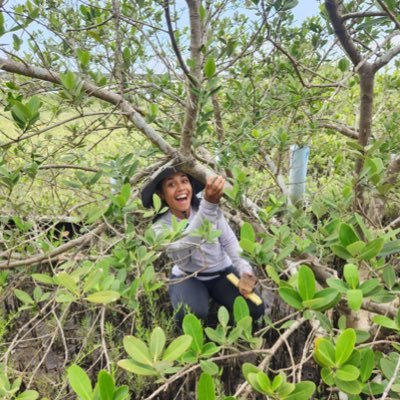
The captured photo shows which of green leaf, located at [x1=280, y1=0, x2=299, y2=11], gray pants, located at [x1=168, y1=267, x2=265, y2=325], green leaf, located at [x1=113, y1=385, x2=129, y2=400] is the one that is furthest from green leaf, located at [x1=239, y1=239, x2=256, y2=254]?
gray pants, located at [x1=168, y1=267, x2=265, y2=325]

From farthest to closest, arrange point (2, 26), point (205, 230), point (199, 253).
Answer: point (199, 253) → point (205, 230) → point (2, 26)

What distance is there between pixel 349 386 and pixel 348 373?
0.16ft

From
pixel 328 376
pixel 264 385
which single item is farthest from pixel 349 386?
pixel 264 385

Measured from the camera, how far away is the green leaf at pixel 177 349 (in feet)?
2.07

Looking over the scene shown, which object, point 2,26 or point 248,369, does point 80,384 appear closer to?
point 248,369

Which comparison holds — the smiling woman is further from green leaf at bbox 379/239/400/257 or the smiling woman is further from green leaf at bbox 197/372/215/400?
green leaf at bbox 197/372/215/400

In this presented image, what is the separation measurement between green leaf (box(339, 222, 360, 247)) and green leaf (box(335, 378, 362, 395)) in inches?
8.8

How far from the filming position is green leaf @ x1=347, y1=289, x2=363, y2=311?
2.19ft

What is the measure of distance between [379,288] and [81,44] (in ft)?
5.01

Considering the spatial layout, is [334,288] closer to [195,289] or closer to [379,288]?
[379,288]

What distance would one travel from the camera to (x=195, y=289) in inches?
83.8

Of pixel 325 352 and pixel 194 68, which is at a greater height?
Result: pixel 194 68

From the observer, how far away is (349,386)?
2.19ft

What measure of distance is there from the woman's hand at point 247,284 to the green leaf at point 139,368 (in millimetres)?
1178
